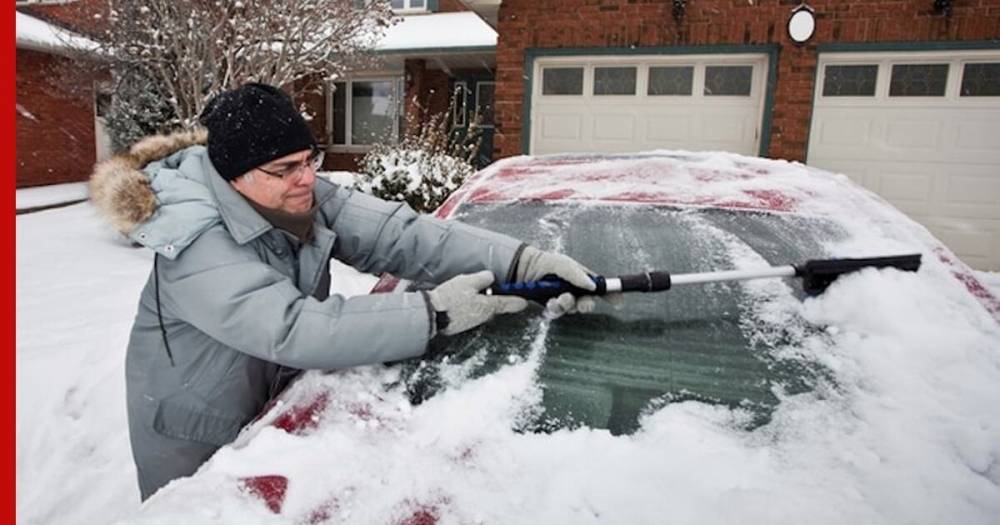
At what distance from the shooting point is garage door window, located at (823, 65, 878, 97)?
7020 mm

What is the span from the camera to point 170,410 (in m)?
1.70

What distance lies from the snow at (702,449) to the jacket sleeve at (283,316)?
0.27 ft

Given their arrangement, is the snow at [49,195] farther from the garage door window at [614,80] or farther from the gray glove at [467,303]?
the gray glove at [467,303]

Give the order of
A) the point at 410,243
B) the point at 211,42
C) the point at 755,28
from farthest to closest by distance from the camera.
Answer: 1. the point at 211,42
2. the point at 755,28
3. the point at 410,243

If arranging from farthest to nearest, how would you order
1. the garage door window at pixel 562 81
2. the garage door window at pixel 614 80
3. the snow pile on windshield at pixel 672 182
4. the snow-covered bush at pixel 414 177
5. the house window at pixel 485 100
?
the house window at pixel 485 100 → the garage door window at pixel 562 81 → the garage door window at pixel 614 80 → the snow-covered bush at pixel 414 177 → the snow pile on windshield at pixel 672 182

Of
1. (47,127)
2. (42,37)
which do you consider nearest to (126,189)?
(42,37)

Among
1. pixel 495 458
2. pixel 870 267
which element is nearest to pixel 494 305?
pixel 495 458

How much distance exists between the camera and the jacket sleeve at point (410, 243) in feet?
6.15

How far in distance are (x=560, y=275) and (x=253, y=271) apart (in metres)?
0.80

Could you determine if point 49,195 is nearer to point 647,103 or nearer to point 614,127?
point 614,127

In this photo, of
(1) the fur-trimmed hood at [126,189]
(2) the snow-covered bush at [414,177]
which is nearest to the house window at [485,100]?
(2) the snow-covered bush at [414,177]

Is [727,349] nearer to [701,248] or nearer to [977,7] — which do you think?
[701,248]

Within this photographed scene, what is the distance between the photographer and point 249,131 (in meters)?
1.62

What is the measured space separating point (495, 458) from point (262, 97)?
1.17 meters
